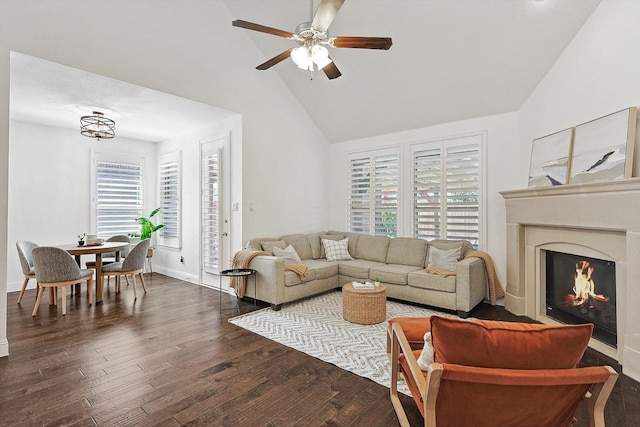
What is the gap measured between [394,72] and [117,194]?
5573mm

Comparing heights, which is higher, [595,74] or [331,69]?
[331,69]

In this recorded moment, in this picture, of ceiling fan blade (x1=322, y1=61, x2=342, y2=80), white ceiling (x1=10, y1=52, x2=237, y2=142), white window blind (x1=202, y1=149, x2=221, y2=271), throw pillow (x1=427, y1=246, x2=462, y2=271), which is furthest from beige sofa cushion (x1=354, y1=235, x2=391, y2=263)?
white ceiling (x1=10, y1=52, x2=237, y2=142)

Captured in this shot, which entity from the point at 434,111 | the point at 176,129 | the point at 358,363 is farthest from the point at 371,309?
the point at 176,129

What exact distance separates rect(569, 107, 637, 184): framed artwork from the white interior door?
456cm

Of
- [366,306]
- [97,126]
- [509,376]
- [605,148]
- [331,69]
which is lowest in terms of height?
[366,306]

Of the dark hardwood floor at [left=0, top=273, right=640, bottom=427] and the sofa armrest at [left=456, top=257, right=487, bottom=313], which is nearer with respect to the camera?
the dark hardwood floor at [left=0, top=273, right=640, bottom=427]

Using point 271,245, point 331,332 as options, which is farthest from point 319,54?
point 271,245

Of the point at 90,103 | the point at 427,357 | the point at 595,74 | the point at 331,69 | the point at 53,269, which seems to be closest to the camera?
the point at 427,357

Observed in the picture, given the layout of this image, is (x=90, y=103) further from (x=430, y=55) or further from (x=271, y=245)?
(x=430, y=55)

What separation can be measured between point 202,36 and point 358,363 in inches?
176

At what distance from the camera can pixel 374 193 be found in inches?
226

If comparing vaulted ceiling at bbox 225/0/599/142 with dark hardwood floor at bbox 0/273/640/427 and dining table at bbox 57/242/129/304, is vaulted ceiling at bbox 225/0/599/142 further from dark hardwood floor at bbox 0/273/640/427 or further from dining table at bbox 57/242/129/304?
dining table at bbox 57/242/129/304

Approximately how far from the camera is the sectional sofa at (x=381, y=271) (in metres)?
3.94

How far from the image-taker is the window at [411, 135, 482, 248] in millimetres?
4660
